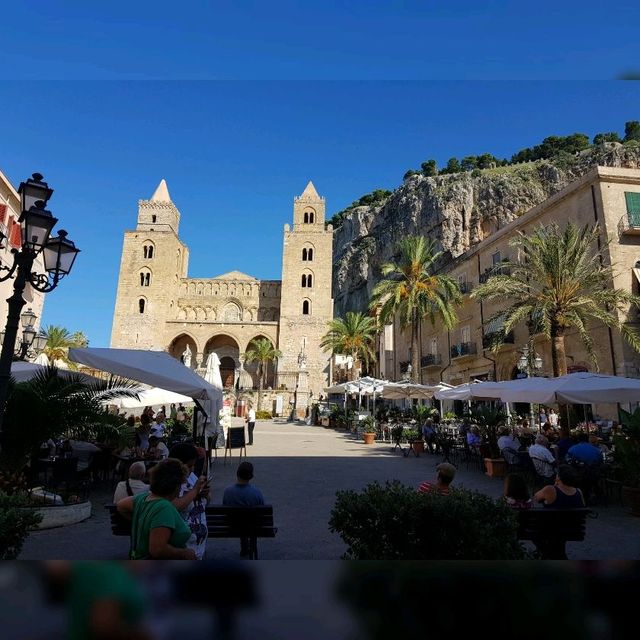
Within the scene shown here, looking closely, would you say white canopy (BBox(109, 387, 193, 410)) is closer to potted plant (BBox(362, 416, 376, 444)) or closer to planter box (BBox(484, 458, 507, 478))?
planter box (BBox(484, 458, 507, 478))

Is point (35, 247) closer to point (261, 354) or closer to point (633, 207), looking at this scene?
point (633, 207)

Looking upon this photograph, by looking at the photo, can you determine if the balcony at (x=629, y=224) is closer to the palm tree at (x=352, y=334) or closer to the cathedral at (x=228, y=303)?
the palm tree at (x=352, y=334)

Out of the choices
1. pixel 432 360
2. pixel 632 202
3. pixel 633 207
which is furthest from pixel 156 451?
pixel 432 360

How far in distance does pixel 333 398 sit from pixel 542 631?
49984mm

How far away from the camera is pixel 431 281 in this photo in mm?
24875

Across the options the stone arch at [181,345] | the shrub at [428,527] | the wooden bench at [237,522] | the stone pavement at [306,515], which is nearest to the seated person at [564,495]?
the stone pavement at [306,515]

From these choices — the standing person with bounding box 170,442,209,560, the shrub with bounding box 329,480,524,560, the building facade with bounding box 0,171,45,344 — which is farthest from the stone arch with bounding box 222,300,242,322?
the shrub with bounding box 329,480,524,560

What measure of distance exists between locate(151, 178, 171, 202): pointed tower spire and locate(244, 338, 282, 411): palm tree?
22.7 meters

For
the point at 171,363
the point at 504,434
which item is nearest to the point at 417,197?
the point at 504,434

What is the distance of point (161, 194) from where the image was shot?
2386 inches

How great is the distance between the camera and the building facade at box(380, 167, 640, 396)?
60.1 feet

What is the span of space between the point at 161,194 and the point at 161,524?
209ft

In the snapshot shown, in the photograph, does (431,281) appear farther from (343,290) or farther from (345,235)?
(345,235)

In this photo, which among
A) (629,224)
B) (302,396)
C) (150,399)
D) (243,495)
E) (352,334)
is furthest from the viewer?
(302,396)
